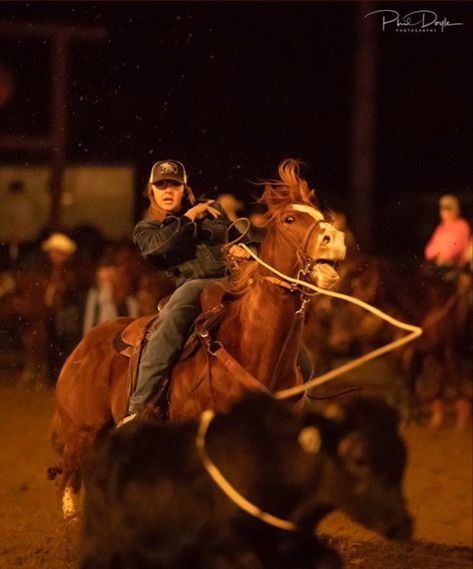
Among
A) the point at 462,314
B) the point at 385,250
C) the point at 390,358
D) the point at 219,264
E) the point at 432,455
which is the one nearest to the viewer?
the point at 219,264

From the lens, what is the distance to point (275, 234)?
20.2 ft

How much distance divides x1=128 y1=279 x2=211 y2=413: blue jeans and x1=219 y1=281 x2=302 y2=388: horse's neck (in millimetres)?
237

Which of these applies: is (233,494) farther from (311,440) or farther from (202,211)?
(202,211)

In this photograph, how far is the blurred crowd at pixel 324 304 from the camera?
12.4 metres

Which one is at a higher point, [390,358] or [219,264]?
[219,264]

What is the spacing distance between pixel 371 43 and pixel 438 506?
9.88 metres

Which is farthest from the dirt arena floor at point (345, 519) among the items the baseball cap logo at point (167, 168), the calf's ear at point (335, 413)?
the calf's ear at point (335, 413)

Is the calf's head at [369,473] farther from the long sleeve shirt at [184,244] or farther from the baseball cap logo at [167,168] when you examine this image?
the baseball cap logo at [167,168]

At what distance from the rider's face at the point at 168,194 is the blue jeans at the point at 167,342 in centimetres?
42

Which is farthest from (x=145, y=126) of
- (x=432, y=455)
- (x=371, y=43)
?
(x=432, y=455)

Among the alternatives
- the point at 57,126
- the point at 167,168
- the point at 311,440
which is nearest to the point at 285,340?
the point at 167,168

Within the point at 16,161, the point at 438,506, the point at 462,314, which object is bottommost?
the point at 438,506

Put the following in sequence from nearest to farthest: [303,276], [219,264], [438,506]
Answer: [303,276] < [219,264] < [438,506]

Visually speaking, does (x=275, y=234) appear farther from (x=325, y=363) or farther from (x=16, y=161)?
(x=16, y=161)
